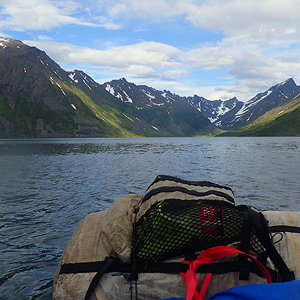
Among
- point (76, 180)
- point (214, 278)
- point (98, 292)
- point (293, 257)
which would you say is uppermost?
point (293, 257)

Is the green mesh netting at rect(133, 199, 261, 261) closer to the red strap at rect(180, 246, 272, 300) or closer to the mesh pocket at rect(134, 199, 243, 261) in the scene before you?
the mesh pocket at rect(134, 199, 243, 261)

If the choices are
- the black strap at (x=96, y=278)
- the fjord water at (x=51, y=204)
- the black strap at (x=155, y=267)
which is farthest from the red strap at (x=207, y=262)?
the fjord water at (x=51, y=204)

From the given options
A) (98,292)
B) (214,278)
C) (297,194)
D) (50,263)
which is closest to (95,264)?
(98,292)

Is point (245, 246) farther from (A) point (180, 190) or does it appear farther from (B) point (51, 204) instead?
(B) point (51, 204)

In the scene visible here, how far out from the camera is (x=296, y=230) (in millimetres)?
5457

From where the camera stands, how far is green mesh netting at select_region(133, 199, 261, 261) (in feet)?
16.7

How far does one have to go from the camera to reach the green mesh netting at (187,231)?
5.09 meters

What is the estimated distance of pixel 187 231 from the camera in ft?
16.8

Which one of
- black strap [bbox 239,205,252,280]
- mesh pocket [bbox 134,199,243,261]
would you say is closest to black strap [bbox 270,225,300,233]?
black strap [bbox 239,205,252,280]

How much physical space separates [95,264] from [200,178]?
25357mm

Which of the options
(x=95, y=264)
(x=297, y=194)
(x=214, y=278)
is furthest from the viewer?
(x=297, y=194)

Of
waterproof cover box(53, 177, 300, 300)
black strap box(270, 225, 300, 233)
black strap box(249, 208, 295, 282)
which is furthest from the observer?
black strap box(270, 225, 300, 233)

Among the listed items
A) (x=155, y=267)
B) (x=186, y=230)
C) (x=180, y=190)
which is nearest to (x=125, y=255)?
(x=155, y=267)

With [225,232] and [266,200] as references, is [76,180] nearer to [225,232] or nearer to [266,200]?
[266,200]
